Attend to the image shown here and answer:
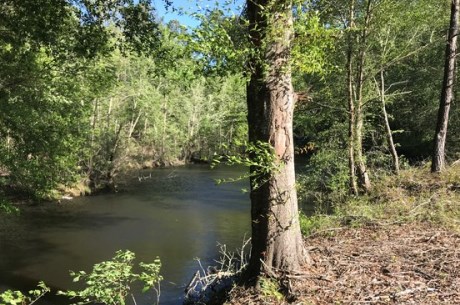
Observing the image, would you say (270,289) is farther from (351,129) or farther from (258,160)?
(351,129)

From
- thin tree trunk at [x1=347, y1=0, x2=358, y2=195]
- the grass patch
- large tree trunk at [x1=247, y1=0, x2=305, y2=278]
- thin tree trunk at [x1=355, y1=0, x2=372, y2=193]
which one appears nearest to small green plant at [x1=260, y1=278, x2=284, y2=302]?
large tree trunk at [x1=247, y1=0, x2=305, y2=278]

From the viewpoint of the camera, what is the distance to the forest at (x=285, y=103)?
4457 mm

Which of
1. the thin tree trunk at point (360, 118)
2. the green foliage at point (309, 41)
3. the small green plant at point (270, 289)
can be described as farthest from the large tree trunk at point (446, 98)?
the green foliage at point (309, 41)

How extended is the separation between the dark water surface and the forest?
217 cm

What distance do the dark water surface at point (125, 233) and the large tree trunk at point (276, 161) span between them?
14.3 ft

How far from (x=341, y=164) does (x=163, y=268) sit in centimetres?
636

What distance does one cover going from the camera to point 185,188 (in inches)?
1146

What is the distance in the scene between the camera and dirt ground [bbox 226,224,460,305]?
15.6 feet

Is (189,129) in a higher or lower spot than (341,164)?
higher

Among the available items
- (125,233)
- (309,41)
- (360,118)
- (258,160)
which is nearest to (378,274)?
(258,160)

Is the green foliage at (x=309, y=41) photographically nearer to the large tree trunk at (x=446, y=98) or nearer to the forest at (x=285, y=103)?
the forest at (x=285, y=103)

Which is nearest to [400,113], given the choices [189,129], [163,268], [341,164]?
[341,164]

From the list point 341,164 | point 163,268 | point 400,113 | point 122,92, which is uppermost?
Answer: point 122,92

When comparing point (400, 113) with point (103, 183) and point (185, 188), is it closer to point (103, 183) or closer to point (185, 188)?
point (185, 188)
